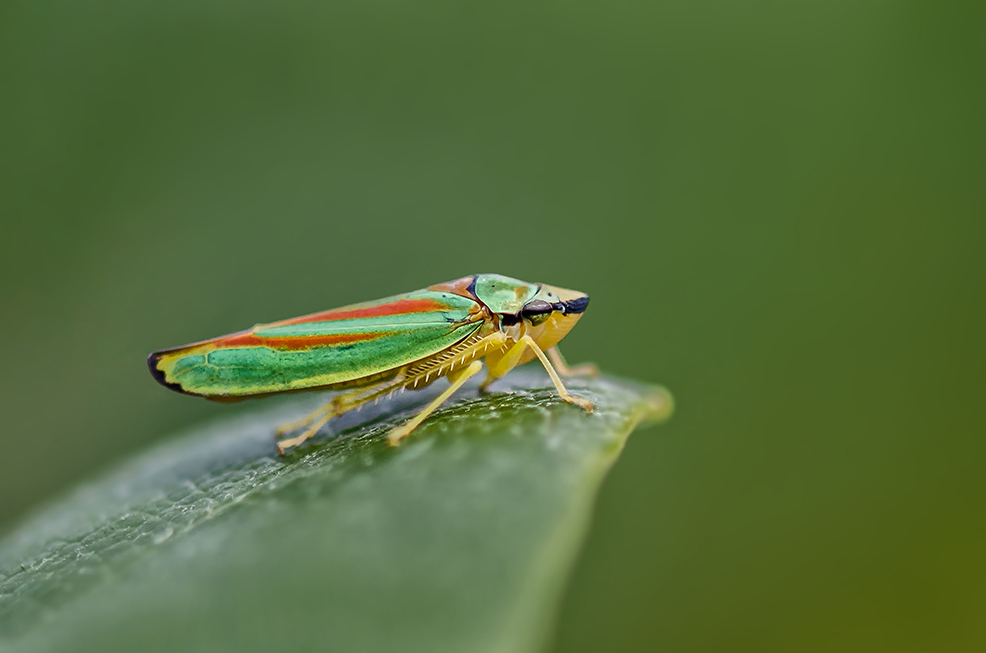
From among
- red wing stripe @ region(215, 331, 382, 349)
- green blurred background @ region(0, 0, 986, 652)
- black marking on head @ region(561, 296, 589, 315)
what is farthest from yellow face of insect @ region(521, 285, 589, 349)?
green blurred background @ region(0, 0, 986, 652)

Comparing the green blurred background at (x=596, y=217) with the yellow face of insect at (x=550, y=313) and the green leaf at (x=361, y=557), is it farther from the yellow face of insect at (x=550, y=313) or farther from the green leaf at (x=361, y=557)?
the green leaf at (x=361, y=557)

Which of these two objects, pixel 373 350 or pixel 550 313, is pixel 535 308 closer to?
pixel 550 313

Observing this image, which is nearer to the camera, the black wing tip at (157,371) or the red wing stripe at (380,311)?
the black wing tip at (157,371)

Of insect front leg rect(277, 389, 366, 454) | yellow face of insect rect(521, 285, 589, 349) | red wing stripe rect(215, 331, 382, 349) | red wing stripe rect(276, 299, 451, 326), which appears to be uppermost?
red wing stripe rect(276, 299, 451, 326)

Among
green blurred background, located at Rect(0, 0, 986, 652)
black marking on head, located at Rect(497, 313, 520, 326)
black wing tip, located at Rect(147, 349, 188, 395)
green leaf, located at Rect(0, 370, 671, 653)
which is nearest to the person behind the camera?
green leaf, located at Rect(0, 370, 671, 653)

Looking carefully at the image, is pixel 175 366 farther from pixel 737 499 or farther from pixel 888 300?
pixel 888 300

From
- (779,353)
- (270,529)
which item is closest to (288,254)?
(779,353)

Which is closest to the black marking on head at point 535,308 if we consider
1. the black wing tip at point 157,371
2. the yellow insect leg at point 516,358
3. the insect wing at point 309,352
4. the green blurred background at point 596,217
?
the yellow insect leg at point 516,358

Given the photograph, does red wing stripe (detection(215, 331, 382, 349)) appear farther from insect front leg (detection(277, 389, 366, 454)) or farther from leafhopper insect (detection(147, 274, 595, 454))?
insect front leg (detection(277, 389, 366, 454))
